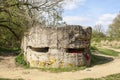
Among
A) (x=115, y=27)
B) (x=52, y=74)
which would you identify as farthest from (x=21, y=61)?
(x=115, y=27)

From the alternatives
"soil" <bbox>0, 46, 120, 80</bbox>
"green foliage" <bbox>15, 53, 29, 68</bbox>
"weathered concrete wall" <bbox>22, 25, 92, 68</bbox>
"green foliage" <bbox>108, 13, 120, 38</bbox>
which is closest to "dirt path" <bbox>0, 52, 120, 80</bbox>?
"soil" <bbox>0, 46, 120, 80</bbox>

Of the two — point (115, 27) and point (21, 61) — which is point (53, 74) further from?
point (115, 27)

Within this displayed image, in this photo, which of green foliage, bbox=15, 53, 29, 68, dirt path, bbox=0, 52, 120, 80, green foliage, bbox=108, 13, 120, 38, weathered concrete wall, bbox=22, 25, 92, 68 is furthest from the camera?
green foliage, bbox=108, 13, 120, 38

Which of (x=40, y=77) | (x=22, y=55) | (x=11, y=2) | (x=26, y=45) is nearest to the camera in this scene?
(x=40, y=77)

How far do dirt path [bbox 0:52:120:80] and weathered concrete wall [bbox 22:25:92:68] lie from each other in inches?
33.6

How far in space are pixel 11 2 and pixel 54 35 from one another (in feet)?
21.2

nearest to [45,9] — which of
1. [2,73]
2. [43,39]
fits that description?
[43,39]

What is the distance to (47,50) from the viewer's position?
16.4m

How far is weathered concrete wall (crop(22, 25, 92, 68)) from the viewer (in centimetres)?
1591

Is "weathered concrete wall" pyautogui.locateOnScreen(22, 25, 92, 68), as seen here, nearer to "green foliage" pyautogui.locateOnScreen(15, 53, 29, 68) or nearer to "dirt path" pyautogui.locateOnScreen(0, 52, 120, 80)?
"green foliage" pyautogui.locateOnScreen(15, 53, 29, 68)

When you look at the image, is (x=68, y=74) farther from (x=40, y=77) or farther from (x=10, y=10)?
(x=10, y=10)

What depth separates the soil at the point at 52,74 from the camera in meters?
13.6

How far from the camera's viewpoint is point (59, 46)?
52.4 ft

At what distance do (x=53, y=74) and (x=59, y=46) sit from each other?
2008 millimetres
